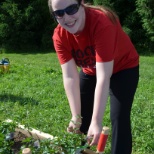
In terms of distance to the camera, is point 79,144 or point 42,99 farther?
point 42,99

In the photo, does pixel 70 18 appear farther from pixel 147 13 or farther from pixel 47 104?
pixel 147 13

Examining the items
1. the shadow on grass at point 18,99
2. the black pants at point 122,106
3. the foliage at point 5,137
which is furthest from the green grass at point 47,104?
the black pants at point 122,106

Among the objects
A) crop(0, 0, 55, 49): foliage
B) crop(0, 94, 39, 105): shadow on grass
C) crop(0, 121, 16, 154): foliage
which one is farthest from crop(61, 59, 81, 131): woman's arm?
crop(0, 0, 55, 49): foliage

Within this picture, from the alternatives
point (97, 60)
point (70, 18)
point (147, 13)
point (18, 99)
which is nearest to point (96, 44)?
point (97, 60)

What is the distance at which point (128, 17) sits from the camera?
1520 centimetres

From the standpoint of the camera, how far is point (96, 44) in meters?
2.23

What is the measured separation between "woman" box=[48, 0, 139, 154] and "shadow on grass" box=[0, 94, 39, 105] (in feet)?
7.61

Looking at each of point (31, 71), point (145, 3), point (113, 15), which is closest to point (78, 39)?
point (113, 15)

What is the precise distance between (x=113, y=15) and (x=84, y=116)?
0.99 m

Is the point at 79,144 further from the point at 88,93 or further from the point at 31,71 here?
the point at 31,71

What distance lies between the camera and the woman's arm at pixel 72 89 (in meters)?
2.46

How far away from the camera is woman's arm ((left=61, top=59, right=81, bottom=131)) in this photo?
2461 millimetres

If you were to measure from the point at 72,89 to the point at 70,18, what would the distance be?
56 cm

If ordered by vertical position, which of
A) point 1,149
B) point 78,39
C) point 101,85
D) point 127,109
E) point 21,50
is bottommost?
point 21,50
